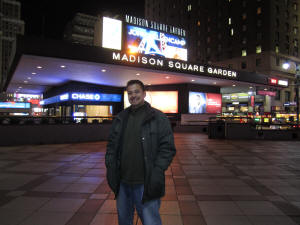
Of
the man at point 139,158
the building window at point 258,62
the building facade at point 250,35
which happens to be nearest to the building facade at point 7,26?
the building facade at point 250,35

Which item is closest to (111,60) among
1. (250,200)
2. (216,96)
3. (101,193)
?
(101,193)

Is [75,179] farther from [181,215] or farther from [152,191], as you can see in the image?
[152,191]

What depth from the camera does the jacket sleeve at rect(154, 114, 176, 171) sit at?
7.85ft

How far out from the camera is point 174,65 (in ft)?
56.7

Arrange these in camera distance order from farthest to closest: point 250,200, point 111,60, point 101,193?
point 111,60
point 101,193
point 250,200

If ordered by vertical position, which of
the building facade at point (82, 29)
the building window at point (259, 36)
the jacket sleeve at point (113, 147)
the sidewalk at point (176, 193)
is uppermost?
the building facade at point (82, 29)

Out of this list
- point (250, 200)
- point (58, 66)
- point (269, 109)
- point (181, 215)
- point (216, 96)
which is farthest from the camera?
point (269, 109)

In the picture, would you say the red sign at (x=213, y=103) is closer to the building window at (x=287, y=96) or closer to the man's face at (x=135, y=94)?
the man's face at (x=135, y=94)

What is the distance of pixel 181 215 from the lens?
13.2ft

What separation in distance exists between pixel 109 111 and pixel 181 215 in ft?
81.2

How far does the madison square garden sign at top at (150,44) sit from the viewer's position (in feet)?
54.3

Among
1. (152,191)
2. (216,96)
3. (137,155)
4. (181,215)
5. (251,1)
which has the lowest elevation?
(181,215)

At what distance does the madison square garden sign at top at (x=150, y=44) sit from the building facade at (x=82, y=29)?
295 feet

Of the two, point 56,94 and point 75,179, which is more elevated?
point 56,94
